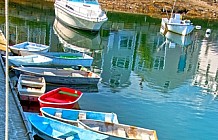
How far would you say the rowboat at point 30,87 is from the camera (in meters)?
16.1

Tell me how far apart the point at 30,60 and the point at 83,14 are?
Result: 1357cm

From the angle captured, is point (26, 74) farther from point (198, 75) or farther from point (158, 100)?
point (198, 75)

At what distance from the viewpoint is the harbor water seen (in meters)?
17.5

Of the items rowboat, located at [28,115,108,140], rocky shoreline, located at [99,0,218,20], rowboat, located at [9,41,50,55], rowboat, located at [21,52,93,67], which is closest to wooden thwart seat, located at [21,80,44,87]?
rowboat, located at [28,115,108,140]

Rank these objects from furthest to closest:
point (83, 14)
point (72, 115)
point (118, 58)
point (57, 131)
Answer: point (83, 14)
point (118, 58)
point (72, 115)
point (57, 131)

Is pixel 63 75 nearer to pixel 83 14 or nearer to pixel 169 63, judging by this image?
pixel 169 63

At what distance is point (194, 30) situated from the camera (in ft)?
138

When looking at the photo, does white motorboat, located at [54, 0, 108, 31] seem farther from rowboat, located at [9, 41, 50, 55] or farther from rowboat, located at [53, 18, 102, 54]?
rowboat, located at [9, 41, 50, 55]

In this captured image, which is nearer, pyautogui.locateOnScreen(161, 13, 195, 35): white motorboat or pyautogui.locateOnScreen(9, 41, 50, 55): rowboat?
pyautogui.locateOnScreen(9, 41, 50, 55): rowboat

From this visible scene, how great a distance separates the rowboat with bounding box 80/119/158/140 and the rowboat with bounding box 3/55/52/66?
27.5ft

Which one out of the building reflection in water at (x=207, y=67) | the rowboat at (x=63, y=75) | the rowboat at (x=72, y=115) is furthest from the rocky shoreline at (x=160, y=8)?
the rowboat at (x=72, y=115)

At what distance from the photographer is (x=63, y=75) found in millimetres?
19625

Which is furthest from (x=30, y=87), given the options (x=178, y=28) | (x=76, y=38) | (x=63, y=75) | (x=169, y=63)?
(x=178, y=28)

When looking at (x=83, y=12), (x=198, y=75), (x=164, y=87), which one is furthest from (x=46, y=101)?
(x=83, y=12)
